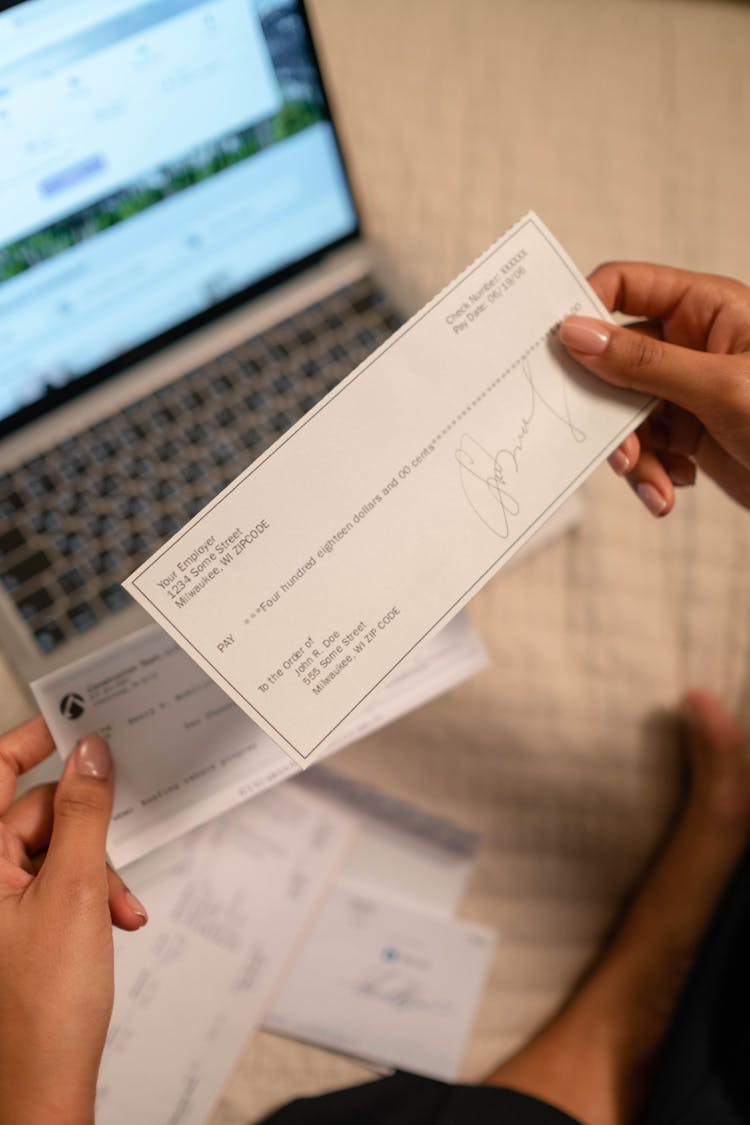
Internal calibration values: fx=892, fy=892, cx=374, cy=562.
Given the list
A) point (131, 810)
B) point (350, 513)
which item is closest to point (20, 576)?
point (131, 810)

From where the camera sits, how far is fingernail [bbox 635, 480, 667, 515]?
579 millimetres

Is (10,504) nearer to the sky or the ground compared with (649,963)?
nearer to the sky

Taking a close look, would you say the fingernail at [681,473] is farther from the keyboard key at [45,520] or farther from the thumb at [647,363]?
the keyboard key at [45,520]

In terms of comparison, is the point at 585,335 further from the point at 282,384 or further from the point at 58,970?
the point at 58,970

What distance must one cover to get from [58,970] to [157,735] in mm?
134

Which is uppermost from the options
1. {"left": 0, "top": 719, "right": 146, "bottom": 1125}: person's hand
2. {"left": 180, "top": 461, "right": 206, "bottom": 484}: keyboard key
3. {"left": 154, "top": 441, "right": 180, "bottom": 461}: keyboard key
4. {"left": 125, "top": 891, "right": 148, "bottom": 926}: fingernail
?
{"left": 154, "top": 441, "right": 180, "bottom": 461}: keyboard key

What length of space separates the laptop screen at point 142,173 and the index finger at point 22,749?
222 millimetres

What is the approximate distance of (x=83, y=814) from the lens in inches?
18.2

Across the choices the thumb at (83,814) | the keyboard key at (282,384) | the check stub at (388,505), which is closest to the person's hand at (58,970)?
the thumb at (83,814)

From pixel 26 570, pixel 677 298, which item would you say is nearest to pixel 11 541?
pixel 26 570

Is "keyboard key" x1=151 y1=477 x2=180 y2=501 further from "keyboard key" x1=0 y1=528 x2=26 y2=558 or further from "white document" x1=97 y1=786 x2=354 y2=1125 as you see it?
"white document" x1=97 y1=786 x2=354 y2=1125

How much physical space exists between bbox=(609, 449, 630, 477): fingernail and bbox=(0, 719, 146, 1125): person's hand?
0.36 metres

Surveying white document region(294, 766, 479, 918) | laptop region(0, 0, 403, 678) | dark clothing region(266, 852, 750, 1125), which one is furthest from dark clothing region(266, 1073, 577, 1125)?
laptop region(0, 0, 403, 678)
